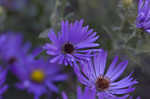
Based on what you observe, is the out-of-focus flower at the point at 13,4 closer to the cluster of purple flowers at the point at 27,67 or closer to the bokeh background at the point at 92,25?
the bokeh background at the point at 92,25

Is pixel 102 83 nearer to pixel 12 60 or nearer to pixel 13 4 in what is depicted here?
pixel 12 60

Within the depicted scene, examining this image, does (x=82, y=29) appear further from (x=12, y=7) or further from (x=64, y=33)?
(x=12, y=7)

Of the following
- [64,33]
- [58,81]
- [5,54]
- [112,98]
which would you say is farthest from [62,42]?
[5,54]

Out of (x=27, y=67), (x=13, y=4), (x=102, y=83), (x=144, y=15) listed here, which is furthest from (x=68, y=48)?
(x=13, y=4)

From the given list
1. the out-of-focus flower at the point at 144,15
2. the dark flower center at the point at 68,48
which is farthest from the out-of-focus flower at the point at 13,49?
the out-of-focus flower at the point at 144,15

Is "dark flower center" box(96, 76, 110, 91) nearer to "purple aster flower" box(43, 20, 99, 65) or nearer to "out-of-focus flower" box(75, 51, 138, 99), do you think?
"out-of-focus flower" box(75, 51, 138, 99)

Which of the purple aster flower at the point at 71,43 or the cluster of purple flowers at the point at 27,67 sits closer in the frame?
the purple aster flower at the point at 71,43
